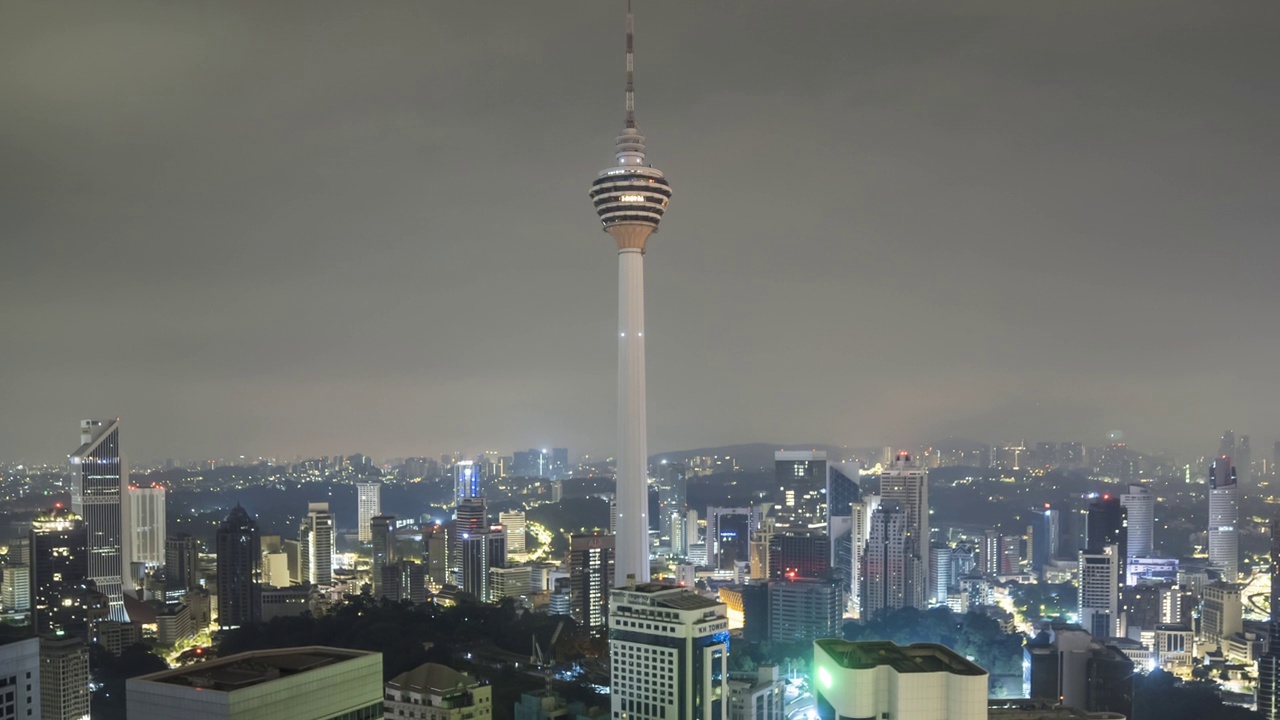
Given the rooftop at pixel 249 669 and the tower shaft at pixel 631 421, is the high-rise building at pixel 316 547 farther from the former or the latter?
the rooftop at pixel 249 669

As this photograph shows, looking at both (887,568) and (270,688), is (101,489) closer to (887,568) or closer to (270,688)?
(887,568)

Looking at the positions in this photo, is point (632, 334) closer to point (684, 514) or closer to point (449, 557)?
point (449, 557)

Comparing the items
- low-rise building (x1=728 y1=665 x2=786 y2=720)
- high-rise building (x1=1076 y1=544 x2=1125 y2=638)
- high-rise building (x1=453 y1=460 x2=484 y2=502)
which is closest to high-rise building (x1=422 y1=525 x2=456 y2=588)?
high-rise building (x1=453 y1=460 x2=484 y2=502)

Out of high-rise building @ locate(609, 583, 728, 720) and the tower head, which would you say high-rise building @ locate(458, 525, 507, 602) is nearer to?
the tower head

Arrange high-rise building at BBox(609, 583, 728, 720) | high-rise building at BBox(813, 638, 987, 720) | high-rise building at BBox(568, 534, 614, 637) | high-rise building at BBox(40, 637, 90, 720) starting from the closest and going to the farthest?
high-rise building at BBox(813, 638, 987, 720), high-rise building at BBox(609, 583, 728, 720), high-rise building at BBox(40, 637, 90, 720), high-rise building at BBox(568, 534, 614, 637)

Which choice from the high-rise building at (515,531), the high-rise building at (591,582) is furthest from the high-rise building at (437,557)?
the high-rise building at (591,582)

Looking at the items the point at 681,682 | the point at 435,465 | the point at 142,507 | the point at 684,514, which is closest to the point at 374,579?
the point at 142,507
